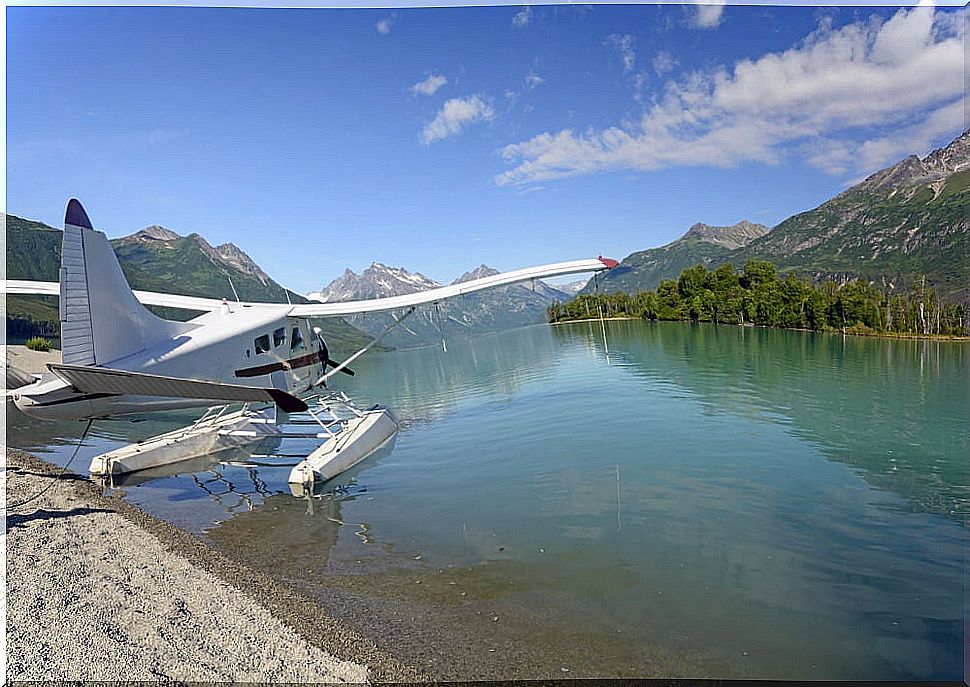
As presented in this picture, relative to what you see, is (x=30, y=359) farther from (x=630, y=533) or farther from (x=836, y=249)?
(x=836, y=249)

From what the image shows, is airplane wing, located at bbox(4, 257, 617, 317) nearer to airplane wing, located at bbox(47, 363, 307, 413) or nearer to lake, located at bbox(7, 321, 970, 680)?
lake, located at bbox(7, 321, 970, 680)

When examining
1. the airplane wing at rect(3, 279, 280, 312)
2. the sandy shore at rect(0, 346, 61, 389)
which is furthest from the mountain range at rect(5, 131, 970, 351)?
the airplane wing at rect(3, 279, 280, 312)

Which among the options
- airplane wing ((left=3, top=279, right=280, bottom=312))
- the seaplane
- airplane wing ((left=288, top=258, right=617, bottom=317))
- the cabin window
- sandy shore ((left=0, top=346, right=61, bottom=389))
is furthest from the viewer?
sandy shore ((left=0, top=346, right=61, bottom=389))

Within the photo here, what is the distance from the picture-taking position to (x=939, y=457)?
8211 millimetres

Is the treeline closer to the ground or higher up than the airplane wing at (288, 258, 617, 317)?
closer to the ground

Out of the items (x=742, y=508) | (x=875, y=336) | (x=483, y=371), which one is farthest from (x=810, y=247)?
(x=742, y=508)

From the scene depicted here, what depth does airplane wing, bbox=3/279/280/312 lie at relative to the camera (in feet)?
24.7

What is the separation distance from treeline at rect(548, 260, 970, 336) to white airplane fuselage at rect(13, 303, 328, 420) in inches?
965

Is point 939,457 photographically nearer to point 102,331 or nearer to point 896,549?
point 896,549

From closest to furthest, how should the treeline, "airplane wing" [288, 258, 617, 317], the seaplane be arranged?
1. the seaplane
2. "airplane wing" [288, 258, 617, 317]
3. the treeline

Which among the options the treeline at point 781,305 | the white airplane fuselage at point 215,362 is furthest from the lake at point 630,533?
the treeline at point 781,305

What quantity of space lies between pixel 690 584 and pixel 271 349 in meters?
5.68

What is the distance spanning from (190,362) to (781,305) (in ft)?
159

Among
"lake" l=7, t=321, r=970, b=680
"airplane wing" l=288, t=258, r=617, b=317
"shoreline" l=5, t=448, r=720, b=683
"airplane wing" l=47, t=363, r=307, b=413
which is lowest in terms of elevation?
"lake" l=7, t=321, r=970, b=680
